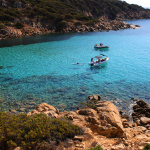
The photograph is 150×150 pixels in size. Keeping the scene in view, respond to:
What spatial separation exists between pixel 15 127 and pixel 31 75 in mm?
17698

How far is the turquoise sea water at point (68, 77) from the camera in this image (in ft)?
66.4

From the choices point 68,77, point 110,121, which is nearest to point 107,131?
point 110,121

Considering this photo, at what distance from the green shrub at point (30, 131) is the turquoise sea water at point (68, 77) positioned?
276 inches

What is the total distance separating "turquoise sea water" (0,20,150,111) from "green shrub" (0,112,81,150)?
700cm

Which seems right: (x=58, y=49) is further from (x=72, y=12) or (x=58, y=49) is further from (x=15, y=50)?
(x=72, y=12)

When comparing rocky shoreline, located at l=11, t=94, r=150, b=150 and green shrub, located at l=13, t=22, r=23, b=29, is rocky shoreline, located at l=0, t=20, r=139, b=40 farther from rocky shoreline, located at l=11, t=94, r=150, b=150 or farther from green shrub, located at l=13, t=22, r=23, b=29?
rocky shoreline, located at l=11, t=94, r=150, b=150

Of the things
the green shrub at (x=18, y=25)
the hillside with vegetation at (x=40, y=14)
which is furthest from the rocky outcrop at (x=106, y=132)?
the green shrub at (x=18, y=25)

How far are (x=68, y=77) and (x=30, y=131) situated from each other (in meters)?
16.9

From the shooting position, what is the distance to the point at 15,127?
10484 millimetres

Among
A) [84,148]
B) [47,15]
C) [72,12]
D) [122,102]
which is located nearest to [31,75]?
[122,102]

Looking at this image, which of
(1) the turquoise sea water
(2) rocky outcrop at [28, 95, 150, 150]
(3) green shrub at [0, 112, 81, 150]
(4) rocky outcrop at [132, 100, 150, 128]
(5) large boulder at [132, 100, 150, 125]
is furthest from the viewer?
(1) the turquoise sea water

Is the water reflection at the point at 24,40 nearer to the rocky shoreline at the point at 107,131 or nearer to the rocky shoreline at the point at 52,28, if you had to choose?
the rocky shoreline at the point at 52,28

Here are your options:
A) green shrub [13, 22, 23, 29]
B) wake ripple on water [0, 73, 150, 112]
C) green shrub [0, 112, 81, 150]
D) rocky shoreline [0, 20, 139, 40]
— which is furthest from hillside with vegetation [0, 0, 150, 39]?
green shrub [0, 112, 81, 150]

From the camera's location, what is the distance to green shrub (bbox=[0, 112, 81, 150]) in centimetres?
971
